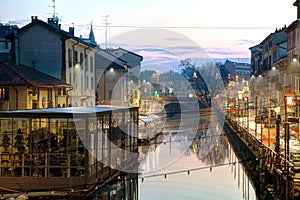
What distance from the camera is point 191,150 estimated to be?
37.2 meters

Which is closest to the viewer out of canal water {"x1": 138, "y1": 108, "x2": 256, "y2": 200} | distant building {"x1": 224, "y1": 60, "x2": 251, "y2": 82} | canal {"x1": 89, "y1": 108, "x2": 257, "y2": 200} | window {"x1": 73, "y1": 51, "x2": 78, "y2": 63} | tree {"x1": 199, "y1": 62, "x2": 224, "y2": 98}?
canal {"x1": 89, "y1": 108, "x2": 257, "y2": 200}

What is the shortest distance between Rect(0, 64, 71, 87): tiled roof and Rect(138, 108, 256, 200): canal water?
8.00m

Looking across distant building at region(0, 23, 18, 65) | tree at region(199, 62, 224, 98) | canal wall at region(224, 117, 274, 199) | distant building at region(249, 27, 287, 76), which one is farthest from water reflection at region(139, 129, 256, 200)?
tree at region(199, 62, 224, 98)

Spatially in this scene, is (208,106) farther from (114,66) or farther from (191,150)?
(191,150)

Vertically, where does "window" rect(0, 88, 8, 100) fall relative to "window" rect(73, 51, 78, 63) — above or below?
below

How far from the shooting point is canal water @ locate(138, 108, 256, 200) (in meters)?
21.5

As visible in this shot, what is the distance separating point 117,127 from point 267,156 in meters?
7.50

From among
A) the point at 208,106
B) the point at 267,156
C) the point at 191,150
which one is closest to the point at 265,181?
the point at 267,156

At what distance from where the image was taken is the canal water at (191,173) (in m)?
21.5

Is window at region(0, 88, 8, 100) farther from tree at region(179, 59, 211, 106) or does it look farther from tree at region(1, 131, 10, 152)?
tree at region(179, 59, 211, 106)

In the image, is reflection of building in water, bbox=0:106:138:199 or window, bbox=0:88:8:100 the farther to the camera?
window, bbox=0:88:8:100

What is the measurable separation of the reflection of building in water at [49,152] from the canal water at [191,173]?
138 inches

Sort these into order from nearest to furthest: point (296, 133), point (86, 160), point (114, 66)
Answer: point (86, 160), point (296, 133), point (114, 66)

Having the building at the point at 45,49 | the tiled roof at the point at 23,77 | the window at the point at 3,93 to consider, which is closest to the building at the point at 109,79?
the building at the point at 45,49
